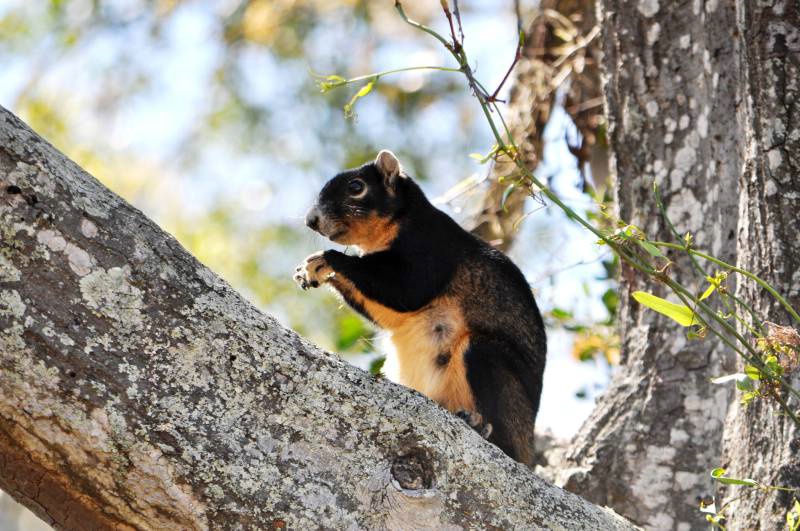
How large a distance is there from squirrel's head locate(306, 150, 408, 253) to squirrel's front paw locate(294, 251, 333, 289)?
1.60 ft

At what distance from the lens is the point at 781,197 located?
3709 mm

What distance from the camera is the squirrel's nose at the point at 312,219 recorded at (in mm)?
5621

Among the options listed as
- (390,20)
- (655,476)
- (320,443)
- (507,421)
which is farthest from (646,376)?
(390,20)

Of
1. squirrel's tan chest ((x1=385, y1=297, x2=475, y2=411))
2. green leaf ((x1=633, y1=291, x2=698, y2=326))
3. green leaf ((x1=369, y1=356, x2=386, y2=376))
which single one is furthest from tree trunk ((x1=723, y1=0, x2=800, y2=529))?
green leaf ((x1=369, y1=356, x2=386, y2=376))

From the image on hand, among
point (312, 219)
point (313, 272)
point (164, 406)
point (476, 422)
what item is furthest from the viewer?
point (312, 219)

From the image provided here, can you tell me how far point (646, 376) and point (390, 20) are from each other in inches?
289

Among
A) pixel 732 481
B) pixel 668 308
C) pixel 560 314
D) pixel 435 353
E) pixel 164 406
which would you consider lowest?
pixel 164 406

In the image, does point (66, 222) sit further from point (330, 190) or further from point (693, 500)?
point (693, 500)

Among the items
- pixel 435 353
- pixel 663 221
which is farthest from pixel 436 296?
pixel 663 221

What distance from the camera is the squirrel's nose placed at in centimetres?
562

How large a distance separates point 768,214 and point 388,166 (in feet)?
8.35

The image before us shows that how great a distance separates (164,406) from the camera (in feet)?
8.56

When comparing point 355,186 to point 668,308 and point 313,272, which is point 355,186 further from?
point 668,308

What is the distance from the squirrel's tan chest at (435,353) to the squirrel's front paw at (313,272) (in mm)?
548
